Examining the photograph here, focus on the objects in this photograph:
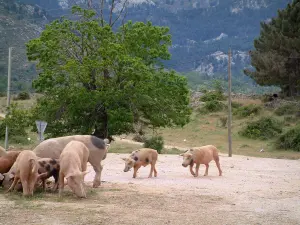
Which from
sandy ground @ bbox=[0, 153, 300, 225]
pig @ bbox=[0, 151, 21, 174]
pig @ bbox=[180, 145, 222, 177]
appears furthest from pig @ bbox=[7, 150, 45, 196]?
pig @ bbox=[180, 145, 222, 177]

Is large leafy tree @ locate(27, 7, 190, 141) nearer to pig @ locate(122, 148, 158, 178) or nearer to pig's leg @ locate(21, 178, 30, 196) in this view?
pig @ locate(122, 148, 158, 178)

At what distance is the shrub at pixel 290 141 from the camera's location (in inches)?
1265

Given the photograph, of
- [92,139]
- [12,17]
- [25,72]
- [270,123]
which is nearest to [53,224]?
[92,139]

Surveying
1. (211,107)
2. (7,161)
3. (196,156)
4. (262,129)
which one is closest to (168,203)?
(7,161)

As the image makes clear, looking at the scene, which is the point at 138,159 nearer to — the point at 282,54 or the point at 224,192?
the point at 224,192

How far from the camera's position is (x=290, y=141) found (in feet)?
106

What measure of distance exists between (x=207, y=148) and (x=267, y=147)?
18.3 meters

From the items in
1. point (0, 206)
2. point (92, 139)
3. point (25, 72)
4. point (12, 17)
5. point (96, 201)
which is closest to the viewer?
point (0, 206)

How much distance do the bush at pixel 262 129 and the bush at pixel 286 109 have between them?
275 inches

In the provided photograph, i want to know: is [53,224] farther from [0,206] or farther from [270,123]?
[270,123]

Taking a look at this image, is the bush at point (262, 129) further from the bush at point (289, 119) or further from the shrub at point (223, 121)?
the shrub at point (223, 121)

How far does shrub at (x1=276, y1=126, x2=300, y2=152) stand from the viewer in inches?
1265

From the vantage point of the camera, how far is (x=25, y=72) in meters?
72.9

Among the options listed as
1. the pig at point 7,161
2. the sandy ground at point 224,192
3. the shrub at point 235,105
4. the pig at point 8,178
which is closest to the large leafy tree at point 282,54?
the shrub at point 235,105
